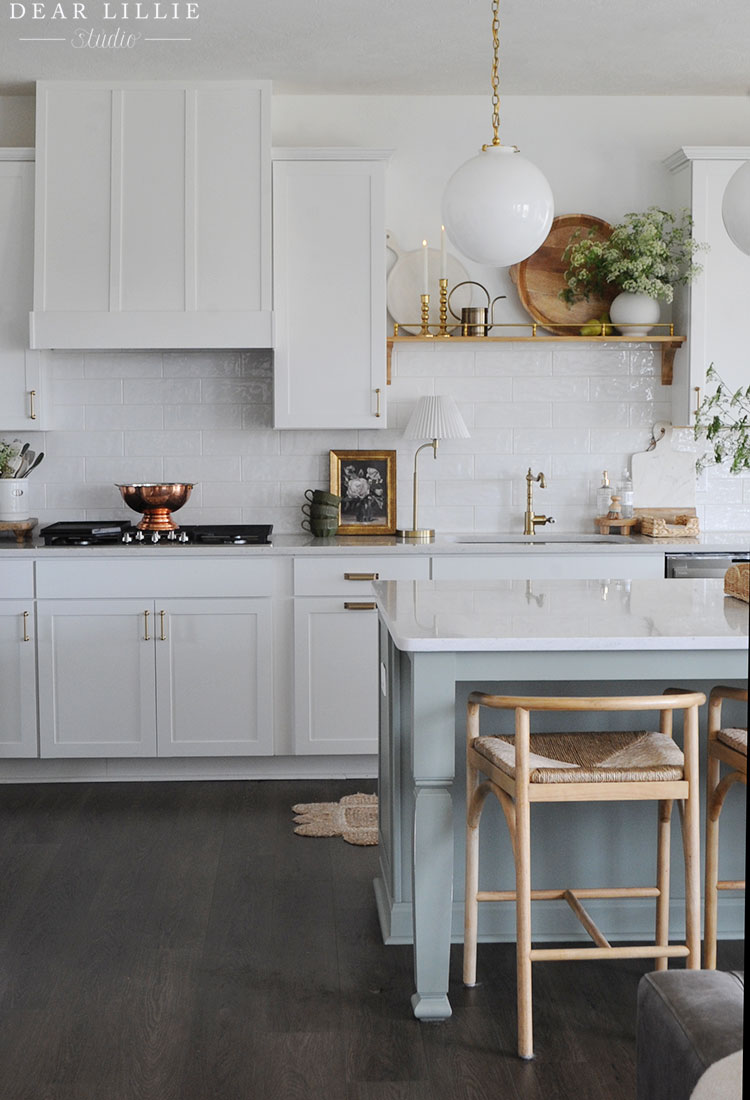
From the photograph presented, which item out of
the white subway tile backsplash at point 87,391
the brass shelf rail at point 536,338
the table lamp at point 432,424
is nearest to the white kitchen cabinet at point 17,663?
the white subway tile backsplash at point 87,391

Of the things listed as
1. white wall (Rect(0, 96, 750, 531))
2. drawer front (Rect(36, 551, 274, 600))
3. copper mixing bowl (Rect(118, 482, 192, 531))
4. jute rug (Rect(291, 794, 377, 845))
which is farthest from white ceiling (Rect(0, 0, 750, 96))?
jute rug (Rect(291, 794, 377, 845))

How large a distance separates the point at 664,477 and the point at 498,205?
2739 mm

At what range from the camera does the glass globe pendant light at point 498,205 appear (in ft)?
9.00

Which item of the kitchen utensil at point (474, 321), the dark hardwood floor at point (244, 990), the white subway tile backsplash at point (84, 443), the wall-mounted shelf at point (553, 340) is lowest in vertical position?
the dark hardwood floor at point (244, 990)

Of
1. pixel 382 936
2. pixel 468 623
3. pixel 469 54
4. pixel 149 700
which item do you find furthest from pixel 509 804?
pixel 469 54

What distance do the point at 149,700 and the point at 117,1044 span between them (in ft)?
6.87

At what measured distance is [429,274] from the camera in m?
5.13

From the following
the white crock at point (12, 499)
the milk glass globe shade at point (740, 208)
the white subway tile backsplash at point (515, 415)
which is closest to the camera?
the milk glass globe shade at point (740, 208)

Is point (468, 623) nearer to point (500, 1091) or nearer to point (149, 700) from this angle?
point (500, 1091)

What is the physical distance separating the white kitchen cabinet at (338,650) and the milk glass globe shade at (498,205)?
195 centimetres

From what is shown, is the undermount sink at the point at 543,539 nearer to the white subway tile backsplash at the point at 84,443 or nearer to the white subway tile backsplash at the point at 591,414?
the white subway tile backsplash at the point at 591,414

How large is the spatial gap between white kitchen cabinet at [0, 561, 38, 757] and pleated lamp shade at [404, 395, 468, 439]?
5.45 ft

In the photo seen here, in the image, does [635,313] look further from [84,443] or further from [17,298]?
[17,298]

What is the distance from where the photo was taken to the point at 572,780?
245 centimetres
